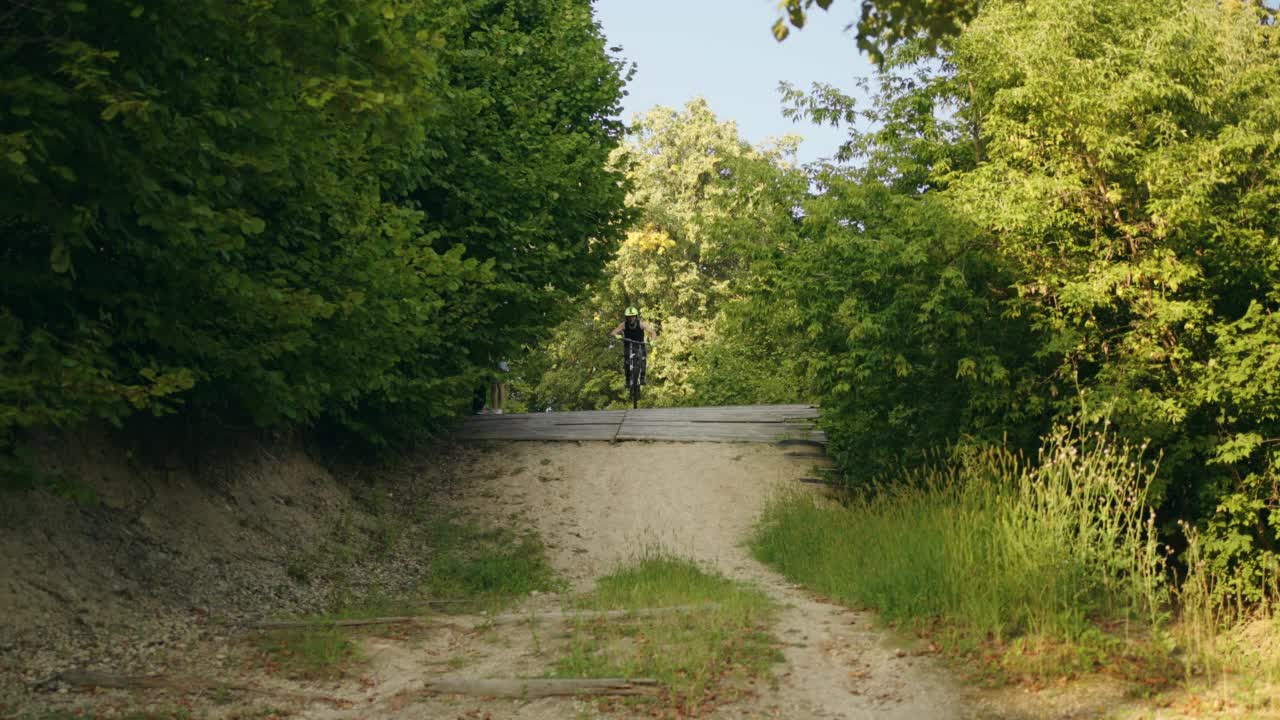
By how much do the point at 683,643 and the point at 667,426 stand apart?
1294 centimetres

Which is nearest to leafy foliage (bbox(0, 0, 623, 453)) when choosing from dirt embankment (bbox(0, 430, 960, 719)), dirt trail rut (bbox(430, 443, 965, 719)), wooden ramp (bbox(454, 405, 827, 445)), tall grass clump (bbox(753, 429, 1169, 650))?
dirt embankment (bbox(0, 430, 960, 719))

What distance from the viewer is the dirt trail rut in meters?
7.66

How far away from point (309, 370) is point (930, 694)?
6.48 meters

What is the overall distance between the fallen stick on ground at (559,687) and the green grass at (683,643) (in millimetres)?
162

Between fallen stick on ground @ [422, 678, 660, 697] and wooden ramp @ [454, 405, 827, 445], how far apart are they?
43.7ft

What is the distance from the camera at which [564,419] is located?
22.2 metres

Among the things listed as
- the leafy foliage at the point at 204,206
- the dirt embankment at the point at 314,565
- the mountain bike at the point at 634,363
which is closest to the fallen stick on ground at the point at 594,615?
the dirt embankment at the point at 314,565

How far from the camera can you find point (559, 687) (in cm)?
770

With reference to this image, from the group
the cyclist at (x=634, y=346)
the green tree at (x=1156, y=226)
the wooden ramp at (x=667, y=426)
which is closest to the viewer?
the green tree at (x=1156, y=226)

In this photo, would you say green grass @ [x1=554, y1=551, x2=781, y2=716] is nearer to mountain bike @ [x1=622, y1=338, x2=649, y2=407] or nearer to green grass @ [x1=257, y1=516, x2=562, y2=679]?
green grass @ [x1=257, y1=516, x2=562, y2=679]

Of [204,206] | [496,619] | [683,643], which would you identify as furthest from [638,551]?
[204,206]

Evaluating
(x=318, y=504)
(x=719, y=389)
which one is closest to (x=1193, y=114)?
(x=318, y=504)

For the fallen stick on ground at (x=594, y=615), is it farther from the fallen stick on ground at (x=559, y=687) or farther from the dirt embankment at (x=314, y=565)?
the fallen stick on ground at (x=559, y=687)

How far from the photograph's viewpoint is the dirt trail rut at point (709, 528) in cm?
766
